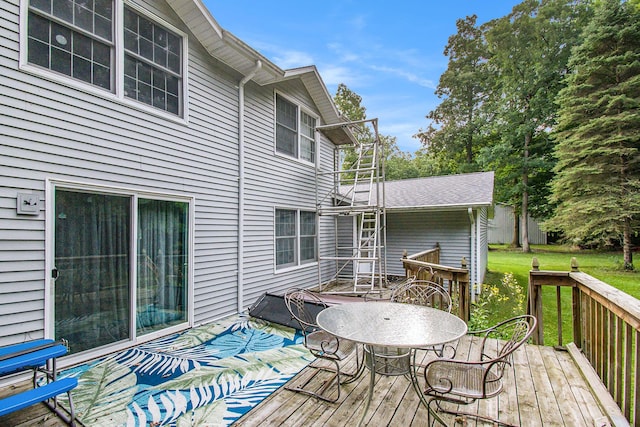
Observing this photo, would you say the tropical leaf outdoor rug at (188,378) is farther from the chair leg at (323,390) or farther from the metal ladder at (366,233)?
the metal ladder at (366,233)

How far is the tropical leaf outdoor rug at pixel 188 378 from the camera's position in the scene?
103 inches

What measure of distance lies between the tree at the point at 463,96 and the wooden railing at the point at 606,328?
19.5m

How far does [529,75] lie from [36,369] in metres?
22.7

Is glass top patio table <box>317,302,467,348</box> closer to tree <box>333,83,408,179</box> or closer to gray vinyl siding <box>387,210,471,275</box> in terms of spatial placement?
gray vinyl siding <box>387,210,471,275</box>

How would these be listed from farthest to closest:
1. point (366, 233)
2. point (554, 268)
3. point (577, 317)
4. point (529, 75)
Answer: point (529, 75)
point (554, 268)
point (366, 233)
point (577, 317)

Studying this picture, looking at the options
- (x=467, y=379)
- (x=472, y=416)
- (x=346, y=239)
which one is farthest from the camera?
(x=346, y=239)

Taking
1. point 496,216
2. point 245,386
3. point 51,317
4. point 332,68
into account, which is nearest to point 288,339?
point 245,386

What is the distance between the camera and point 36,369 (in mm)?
2672

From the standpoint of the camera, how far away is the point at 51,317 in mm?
3227

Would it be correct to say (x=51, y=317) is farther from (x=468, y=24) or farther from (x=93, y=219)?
(x=468, y=24)

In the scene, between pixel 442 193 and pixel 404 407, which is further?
pixel 442 193

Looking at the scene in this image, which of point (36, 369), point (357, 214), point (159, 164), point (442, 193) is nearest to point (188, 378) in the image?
point (36, 369)

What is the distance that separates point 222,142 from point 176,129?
910 mm

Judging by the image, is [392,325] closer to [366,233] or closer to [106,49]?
[106,49]
